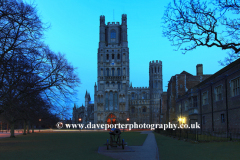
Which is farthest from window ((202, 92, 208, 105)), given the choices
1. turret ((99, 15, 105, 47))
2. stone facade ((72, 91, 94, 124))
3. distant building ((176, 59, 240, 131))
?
stone facade ((72, 91, 94, 124))

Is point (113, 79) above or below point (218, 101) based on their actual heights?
above

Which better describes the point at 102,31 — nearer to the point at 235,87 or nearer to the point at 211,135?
the point at 211,135

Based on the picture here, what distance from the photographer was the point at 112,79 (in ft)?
324

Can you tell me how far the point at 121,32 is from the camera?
10462 centimetres

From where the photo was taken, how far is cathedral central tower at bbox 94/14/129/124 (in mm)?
95562

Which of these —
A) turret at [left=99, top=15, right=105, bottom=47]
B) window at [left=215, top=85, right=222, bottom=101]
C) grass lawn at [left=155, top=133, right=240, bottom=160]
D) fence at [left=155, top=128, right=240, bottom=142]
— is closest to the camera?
grass lawn at [left=155, top=133, right=240, bottom=160]

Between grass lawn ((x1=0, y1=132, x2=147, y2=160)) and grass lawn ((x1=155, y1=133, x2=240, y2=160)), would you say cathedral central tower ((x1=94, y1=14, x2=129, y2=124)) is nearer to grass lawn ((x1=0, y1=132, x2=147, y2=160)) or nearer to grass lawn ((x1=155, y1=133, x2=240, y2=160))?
grass lawn ((x1=0, y1=132, x2=147, y2=160))

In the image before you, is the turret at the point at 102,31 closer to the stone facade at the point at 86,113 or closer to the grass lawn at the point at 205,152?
the stone facade at the point at 86,113

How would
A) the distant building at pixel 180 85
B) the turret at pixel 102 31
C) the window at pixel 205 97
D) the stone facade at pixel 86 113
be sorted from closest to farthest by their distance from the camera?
the window at pixel 205 97
the distant building at pixel 180 85
the turret at pixel 102 31
the stone facade at pixel 86 113

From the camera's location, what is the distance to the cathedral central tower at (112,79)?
95562mm

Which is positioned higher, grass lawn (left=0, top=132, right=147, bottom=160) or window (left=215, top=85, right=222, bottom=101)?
window (left=215, top=85, right=222, bottom=101)

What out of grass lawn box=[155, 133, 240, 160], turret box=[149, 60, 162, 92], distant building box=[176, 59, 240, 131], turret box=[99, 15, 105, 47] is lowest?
grass lawn box=[155, 133, 240, 160]

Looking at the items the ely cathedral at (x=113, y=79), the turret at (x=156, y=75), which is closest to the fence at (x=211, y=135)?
the ely cathedral at (x=113, y=79)

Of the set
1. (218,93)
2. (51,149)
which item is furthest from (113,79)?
(51,149)
